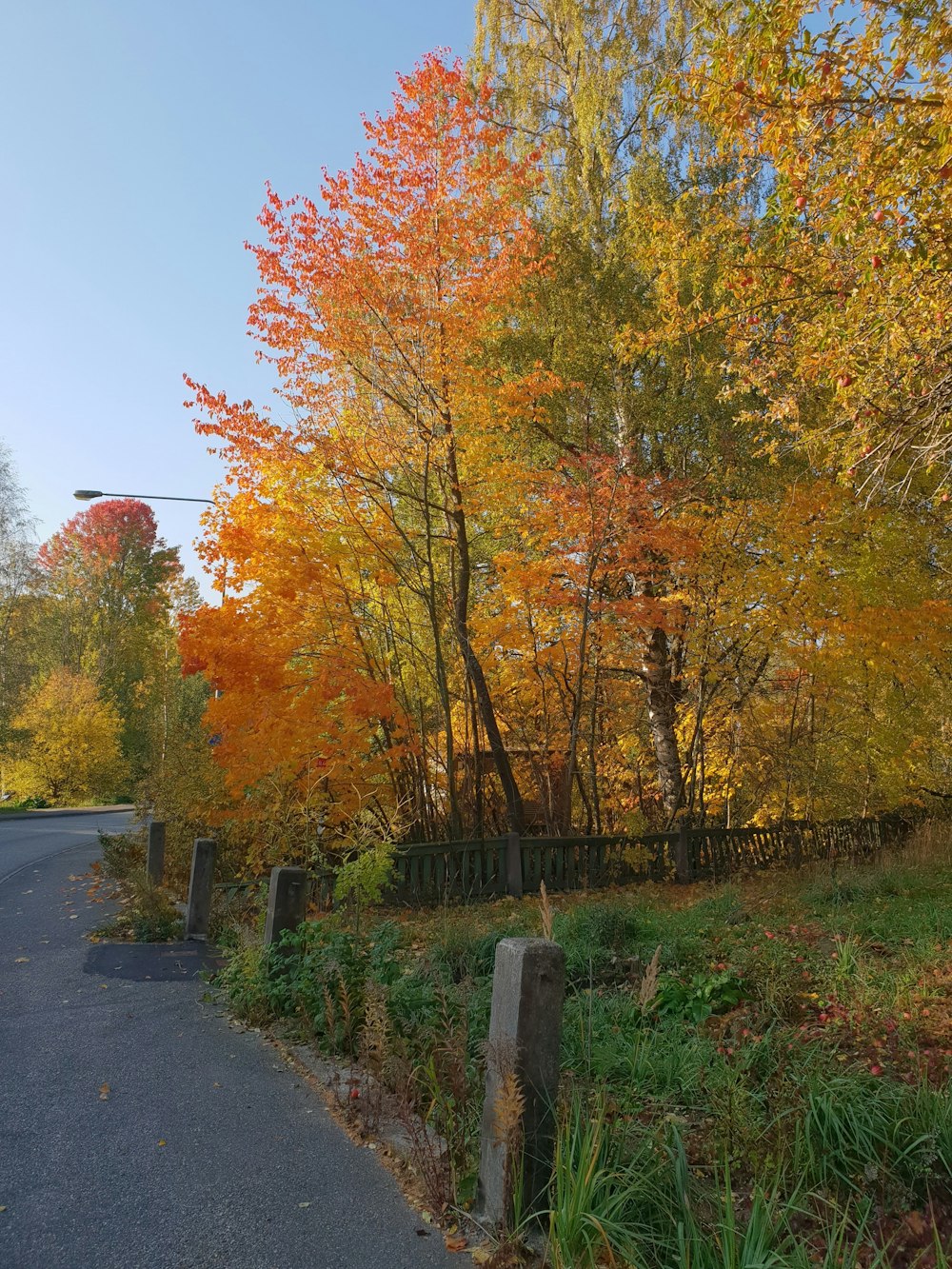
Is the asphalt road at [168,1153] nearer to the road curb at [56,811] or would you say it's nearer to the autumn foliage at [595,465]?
the autumn foliage at [595,465]

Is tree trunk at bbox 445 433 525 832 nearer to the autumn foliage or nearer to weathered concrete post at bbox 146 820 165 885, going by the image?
the autumn foliage

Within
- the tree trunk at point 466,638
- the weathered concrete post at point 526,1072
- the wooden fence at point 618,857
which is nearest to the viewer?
the weathered concrete post at point 526,1072

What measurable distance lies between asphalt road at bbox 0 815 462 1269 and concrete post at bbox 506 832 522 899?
222 inches

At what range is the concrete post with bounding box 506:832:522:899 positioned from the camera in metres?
11.1

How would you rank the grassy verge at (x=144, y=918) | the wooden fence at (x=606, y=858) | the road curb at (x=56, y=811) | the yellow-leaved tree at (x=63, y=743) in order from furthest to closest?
the yellow-leaved tree at (x=63, y=743), the road curb at (x=56, y=811), the wooden fence at (x=606, y=858), the grassy verge at (x=144, y=918)

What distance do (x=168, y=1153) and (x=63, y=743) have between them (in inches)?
1142

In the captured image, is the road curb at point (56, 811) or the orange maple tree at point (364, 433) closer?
the orange maple tree at point (364, 433)

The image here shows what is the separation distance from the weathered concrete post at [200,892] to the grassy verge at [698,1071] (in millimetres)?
1847

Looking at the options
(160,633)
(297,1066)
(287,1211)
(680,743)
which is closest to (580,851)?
(680,743)

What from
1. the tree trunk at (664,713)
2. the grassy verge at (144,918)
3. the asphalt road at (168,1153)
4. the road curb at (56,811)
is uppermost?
the tree trunk at (664,713)

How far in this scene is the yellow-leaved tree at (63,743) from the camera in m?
28.8

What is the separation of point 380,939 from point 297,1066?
31.7 inches

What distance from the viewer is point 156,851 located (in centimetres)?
982

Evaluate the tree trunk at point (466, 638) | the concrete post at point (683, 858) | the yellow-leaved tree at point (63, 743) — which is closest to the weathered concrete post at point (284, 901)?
the tree trunk at point (466, 638)
